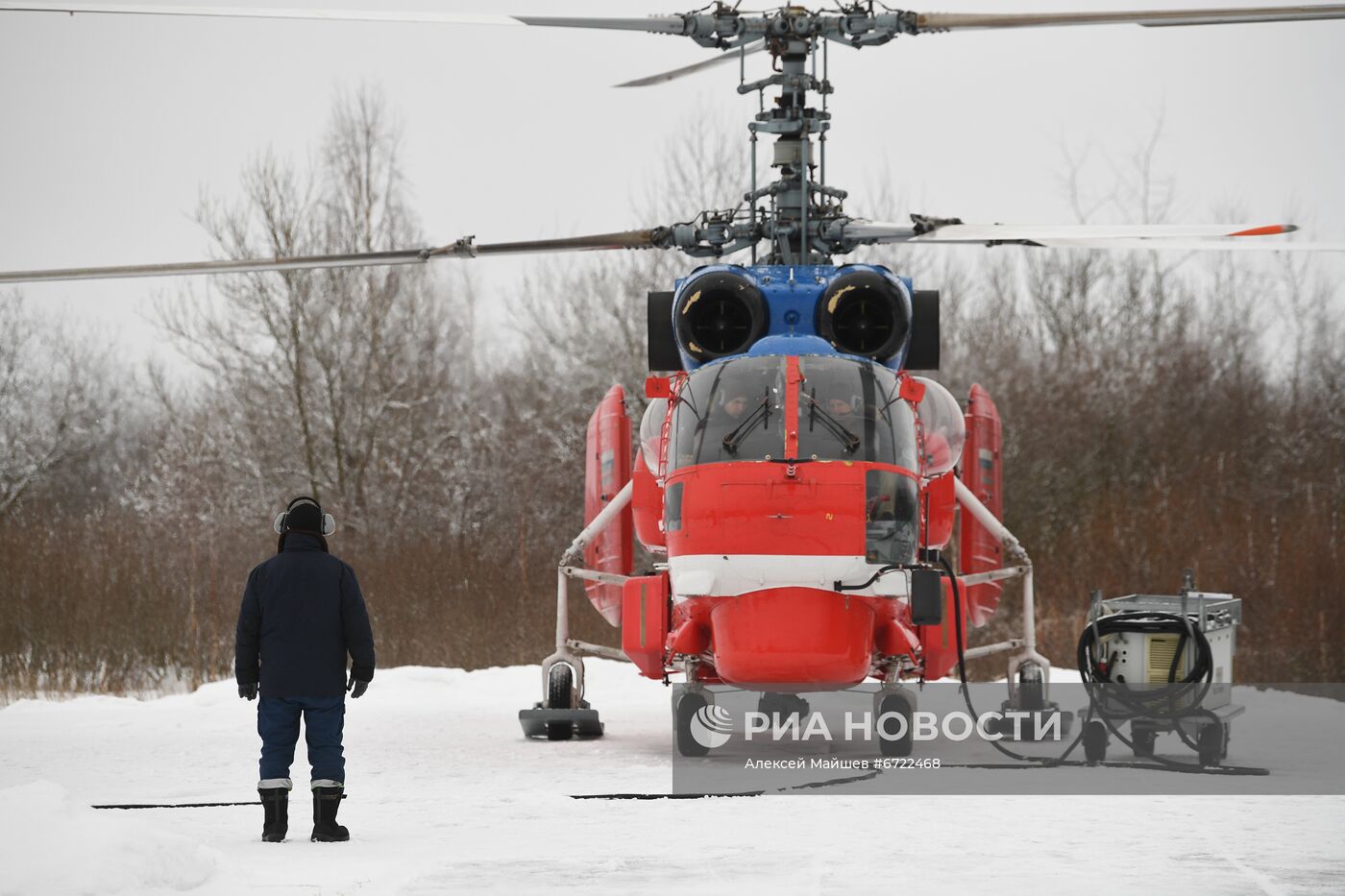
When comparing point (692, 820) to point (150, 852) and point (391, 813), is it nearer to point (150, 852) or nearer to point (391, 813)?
point (391, 813)

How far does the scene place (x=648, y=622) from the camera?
11.9 meters

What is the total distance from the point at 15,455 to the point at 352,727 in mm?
25149

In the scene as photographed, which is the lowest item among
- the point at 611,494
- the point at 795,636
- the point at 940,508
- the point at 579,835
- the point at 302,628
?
the point at 579,835

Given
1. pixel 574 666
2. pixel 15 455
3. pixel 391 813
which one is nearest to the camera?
pixel 391 813

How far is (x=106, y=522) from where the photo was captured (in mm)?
25344

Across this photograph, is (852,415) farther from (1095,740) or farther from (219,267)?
(219,267)

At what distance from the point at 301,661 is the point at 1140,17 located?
6.09 meters

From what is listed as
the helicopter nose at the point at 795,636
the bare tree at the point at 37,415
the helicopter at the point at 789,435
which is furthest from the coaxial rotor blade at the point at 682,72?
the bare tree at the point at 37,415

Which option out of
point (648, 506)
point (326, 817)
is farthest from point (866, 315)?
point (326, 817)

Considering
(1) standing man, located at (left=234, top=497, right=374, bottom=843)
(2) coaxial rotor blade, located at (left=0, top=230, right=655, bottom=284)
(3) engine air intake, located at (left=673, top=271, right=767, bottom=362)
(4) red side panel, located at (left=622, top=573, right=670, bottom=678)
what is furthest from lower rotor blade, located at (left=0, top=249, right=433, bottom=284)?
(1) standing man, located at (left=234, top=497, right=374, bottom=843)

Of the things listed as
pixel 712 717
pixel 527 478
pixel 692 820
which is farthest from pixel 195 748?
pixel 527 478

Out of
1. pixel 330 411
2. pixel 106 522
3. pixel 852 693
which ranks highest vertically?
pixel 330 411

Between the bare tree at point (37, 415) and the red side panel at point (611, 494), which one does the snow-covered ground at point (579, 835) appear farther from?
the bare tree at point (37, 415)

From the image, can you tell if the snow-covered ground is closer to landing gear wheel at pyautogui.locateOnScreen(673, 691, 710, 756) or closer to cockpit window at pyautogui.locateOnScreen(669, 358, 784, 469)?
landing gear wheel at pyautogui.locateOnScreen(673, 691, 710, 756)
